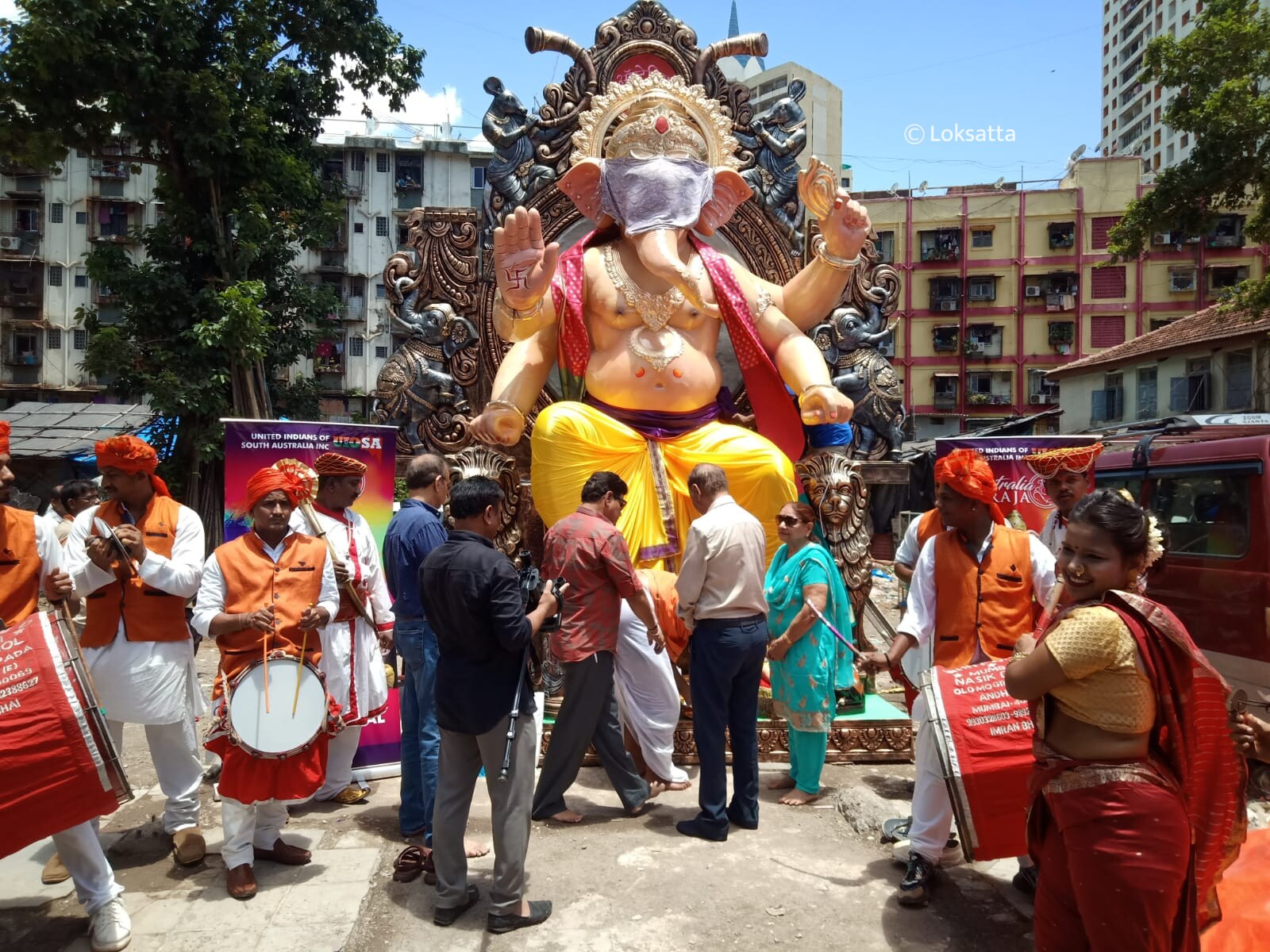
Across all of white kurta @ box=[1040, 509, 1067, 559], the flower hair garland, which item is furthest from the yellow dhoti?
the flower hair garland

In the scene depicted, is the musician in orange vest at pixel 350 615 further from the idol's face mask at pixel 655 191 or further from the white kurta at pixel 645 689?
the idol's face mask at pixel 655 191

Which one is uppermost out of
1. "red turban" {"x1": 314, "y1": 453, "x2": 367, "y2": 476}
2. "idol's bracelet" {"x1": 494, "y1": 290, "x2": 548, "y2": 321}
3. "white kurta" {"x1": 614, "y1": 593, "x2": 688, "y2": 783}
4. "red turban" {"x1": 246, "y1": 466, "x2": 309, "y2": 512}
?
"idol's bracelet" {"x1": 494, "y1": 290, "x2": 548, "y2": 321}

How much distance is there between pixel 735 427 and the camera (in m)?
6.09

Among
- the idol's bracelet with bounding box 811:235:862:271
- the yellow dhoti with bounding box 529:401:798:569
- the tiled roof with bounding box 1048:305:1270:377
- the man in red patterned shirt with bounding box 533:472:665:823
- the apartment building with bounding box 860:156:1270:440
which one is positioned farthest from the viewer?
the apartment building with bounding box 860:156:1270:440

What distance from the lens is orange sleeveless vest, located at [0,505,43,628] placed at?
3381 mm

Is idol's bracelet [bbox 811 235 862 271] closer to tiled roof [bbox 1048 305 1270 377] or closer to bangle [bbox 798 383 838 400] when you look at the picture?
bangle [bbox 798 383 838 400]

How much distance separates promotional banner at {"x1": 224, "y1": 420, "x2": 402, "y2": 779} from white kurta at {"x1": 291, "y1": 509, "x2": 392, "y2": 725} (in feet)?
1.56

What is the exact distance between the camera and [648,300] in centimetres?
621

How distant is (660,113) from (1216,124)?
7.69 m

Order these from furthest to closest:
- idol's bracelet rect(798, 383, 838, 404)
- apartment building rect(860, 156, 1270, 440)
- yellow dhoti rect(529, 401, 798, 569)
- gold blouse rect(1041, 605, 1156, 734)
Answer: apartment building rect(860, 156, 1270, 440)
idol's bracelet rect(798, 383, 838, 404)
yellow dhoti rect(529, 401, 798, 569)
gold blouse rect(1041, 605, 1156, 734)

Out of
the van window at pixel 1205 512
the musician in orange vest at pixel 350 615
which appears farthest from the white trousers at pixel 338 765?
the van window at pixel 1205 512

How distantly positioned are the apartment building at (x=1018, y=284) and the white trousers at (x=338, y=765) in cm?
2857

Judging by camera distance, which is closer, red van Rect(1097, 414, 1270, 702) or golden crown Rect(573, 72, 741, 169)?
red van Rect(1097, 414, 1270, 702)

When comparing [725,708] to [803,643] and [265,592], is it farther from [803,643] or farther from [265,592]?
[265,592]
